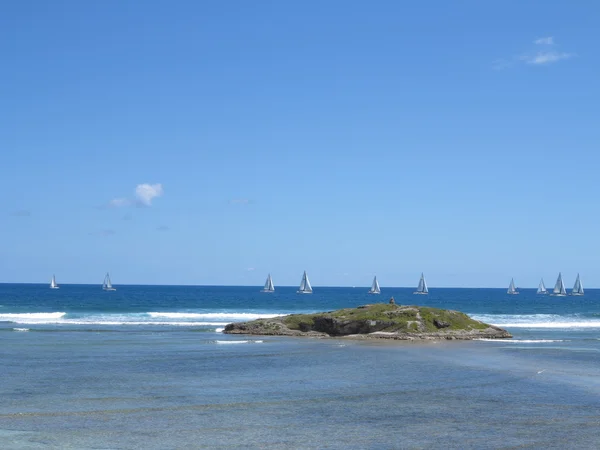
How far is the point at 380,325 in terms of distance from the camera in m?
60.5

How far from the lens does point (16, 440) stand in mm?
20469

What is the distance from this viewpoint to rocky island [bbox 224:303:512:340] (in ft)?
196

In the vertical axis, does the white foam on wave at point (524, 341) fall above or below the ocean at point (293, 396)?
below

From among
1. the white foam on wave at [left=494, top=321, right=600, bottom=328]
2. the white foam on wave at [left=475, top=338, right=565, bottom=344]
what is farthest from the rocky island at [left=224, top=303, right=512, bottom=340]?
the white foam on wave at [left=494, top=321, right=600, bottom=328]

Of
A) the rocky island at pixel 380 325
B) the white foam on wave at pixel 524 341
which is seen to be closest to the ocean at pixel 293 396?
the white foam on wave at pixel 524 341

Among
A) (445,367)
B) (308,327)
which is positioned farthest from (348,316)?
(445,367)

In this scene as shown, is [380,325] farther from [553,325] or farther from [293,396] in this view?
[553,325]

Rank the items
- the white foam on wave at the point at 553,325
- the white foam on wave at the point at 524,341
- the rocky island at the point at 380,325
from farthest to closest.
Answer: the white foam on wave at the point at 553,325, the rocky island at the point at 380,325, the white foam on wave at the point at 524,341

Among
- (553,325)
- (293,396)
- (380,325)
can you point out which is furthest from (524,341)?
(293,396)

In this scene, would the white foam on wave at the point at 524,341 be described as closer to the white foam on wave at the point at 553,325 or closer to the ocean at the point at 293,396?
the ocean at the point at 293,396

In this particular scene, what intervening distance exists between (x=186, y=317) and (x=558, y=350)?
56894 mm

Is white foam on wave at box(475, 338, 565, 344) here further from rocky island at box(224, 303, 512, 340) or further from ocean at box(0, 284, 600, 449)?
ocean at box(0, 284, 600, 449)

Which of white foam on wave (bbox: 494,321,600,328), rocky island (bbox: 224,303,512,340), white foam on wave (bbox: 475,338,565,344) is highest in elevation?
rocky island (bbox: 224,303,512,340)

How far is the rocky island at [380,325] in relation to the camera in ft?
196
